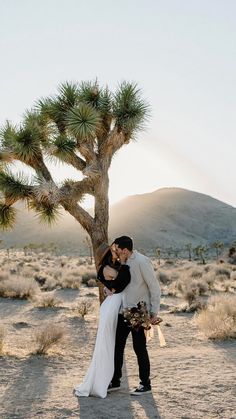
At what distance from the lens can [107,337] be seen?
235 inches

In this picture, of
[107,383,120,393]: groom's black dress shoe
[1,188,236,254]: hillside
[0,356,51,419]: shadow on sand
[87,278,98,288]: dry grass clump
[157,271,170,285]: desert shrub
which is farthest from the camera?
[1,188,236,254]: hillside

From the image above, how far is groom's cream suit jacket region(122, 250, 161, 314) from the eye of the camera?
594cm

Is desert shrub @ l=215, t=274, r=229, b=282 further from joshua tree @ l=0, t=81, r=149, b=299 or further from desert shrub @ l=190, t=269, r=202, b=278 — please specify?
joshua tree @ l=0, t=81, r=149, b=299

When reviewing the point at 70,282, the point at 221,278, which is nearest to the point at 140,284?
the point at 70,282

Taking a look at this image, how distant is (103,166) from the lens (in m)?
11.5

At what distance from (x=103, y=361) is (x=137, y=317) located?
655 millimetres

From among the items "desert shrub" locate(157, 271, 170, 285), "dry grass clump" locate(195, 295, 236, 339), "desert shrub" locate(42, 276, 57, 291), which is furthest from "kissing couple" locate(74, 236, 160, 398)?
"desert shrub" locate(157, 271, 170, 285)

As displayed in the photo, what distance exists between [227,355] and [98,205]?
433cm

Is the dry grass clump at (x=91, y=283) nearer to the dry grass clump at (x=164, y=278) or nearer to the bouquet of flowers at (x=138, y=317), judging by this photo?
the dry grass clump at (x=164, y=278)

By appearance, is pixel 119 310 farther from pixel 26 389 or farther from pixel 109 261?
pixel 26 389

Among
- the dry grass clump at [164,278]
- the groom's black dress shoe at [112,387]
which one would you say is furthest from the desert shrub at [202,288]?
the groom's black dress shoe at [112,387]

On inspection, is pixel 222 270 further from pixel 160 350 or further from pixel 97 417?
pixel 97 417

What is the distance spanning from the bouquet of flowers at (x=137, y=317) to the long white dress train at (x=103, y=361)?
21 centimetres

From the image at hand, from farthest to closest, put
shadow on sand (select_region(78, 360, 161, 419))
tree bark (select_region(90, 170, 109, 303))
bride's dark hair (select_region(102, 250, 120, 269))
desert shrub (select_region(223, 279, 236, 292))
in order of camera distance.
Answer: desert shrub (select_region(223, 279, 236, 292))
tree bark (select_region(90, 170, 109, 303))
bride's dark hair (select_region(102, 250, 120, 269))
shadow on sand (select_region(78, 360, 161, 419))
